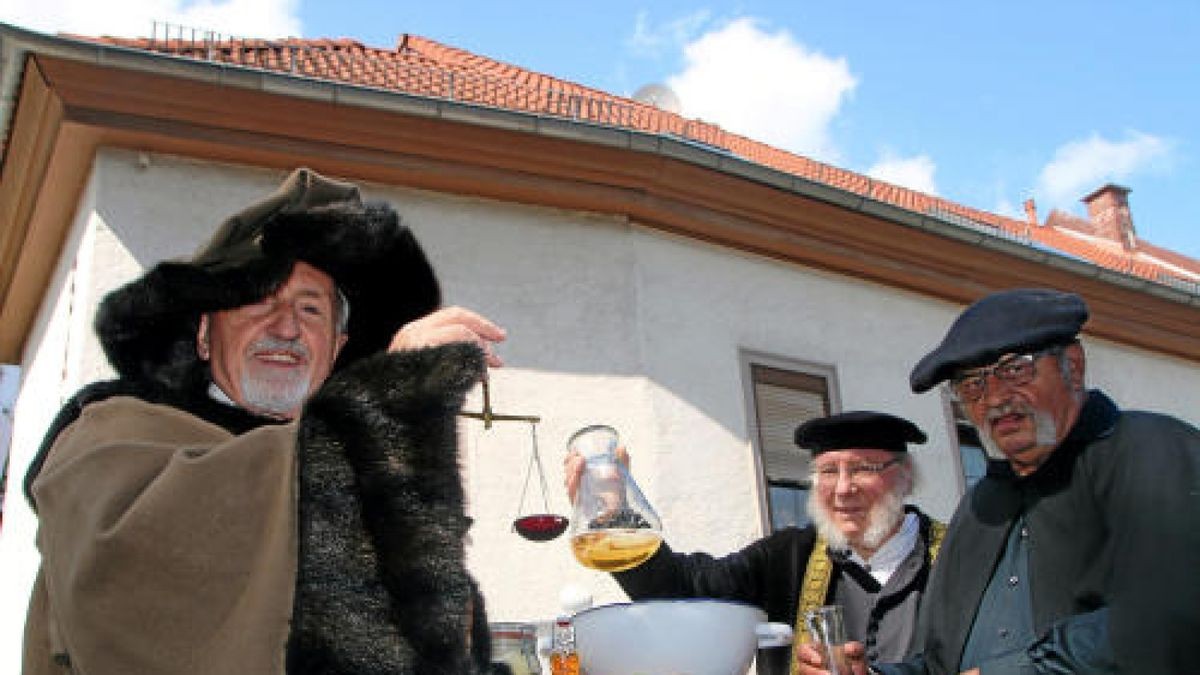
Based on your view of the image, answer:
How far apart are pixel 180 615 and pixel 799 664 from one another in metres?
1.50

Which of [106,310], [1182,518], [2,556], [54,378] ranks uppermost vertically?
[54,378]

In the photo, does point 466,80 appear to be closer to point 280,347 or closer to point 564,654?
point 280,347

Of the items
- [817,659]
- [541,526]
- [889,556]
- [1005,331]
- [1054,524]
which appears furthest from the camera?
[541,526]

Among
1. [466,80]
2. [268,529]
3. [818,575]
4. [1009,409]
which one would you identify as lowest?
[268,529]

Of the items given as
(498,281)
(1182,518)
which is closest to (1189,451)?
(1182,518)

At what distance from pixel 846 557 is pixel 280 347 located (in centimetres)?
226

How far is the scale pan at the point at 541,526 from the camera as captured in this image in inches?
218

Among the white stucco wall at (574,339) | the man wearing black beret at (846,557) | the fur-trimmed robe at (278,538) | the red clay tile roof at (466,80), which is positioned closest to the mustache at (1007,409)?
the man wearing black beret at (846,557)

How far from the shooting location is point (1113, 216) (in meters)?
23.2

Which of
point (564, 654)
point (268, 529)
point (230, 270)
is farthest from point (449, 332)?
point (564, 654)

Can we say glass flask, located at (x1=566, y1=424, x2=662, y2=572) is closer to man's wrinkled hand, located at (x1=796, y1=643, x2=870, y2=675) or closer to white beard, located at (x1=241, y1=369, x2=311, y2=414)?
man's wrinkled hand, located at (x1=796, y1=643, x2=870, y2=675)

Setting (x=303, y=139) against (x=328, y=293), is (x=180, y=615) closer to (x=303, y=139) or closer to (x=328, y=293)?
(x=328, y=293)

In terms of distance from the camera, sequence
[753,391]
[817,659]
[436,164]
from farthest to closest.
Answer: [753,391], [436,164], [817,659]

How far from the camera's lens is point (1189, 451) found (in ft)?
8.28
